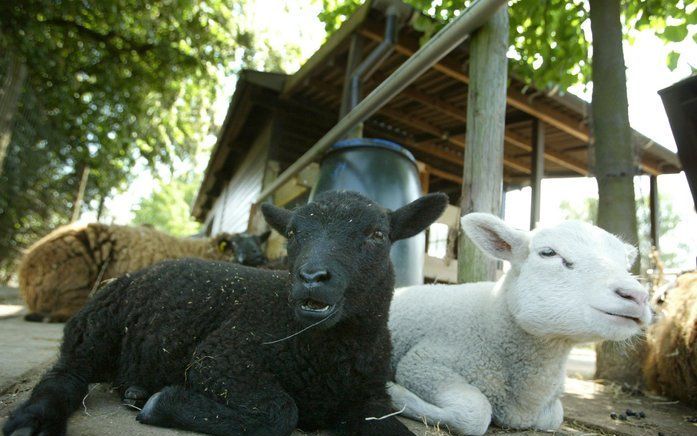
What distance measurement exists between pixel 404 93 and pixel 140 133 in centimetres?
812

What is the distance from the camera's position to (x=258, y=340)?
2217 mm

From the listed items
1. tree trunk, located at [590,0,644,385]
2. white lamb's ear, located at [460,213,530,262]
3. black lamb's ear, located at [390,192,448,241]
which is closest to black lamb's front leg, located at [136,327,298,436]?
black lamb's ear, located at [390,192,448,241]

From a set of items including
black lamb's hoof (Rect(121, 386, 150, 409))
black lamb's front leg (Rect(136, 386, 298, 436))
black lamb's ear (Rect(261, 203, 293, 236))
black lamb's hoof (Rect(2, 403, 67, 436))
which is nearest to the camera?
black lamb's hoof (Rect(2, 403, 67, 436))

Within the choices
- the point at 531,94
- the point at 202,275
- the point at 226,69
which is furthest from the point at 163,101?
the point at 202,275

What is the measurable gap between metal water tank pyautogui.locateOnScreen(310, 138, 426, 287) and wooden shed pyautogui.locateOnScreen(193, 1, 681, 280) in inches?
66.5

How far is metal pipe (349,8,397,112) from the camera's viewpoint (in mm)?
6758

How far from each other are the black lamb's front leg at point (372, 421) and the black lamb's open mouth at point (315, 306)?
505 mm

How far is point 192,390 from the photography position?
6.72 ft

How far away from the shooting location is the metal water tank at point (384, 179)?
4914 mm

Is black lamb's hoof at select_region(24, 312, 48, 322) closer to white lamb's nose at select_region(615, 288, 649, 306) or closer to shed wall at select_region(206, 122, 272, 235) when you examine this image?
shed wall at select_region(206, 122, 272, 235)

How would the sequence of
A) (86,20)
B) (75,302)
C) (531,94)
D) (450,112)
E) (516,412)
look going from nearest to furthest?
(516,412), (75,302), (531,94), (450,112), (86,20)

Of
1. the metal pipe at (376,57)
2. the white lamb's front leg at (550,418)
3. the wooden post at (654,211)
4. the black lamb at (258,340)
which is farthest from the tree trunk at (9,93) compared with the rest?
the wooden post at (654,211)

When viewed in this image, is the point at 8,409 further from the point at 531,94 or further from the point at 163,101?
the point at 163,101

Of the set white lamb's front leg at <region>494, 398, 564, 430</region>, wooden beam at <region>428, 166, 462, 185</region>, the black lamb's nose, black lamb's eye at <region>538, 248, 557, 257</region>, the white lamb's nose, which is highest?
wooden beam at <region>428, 166, 462, 185</region>
